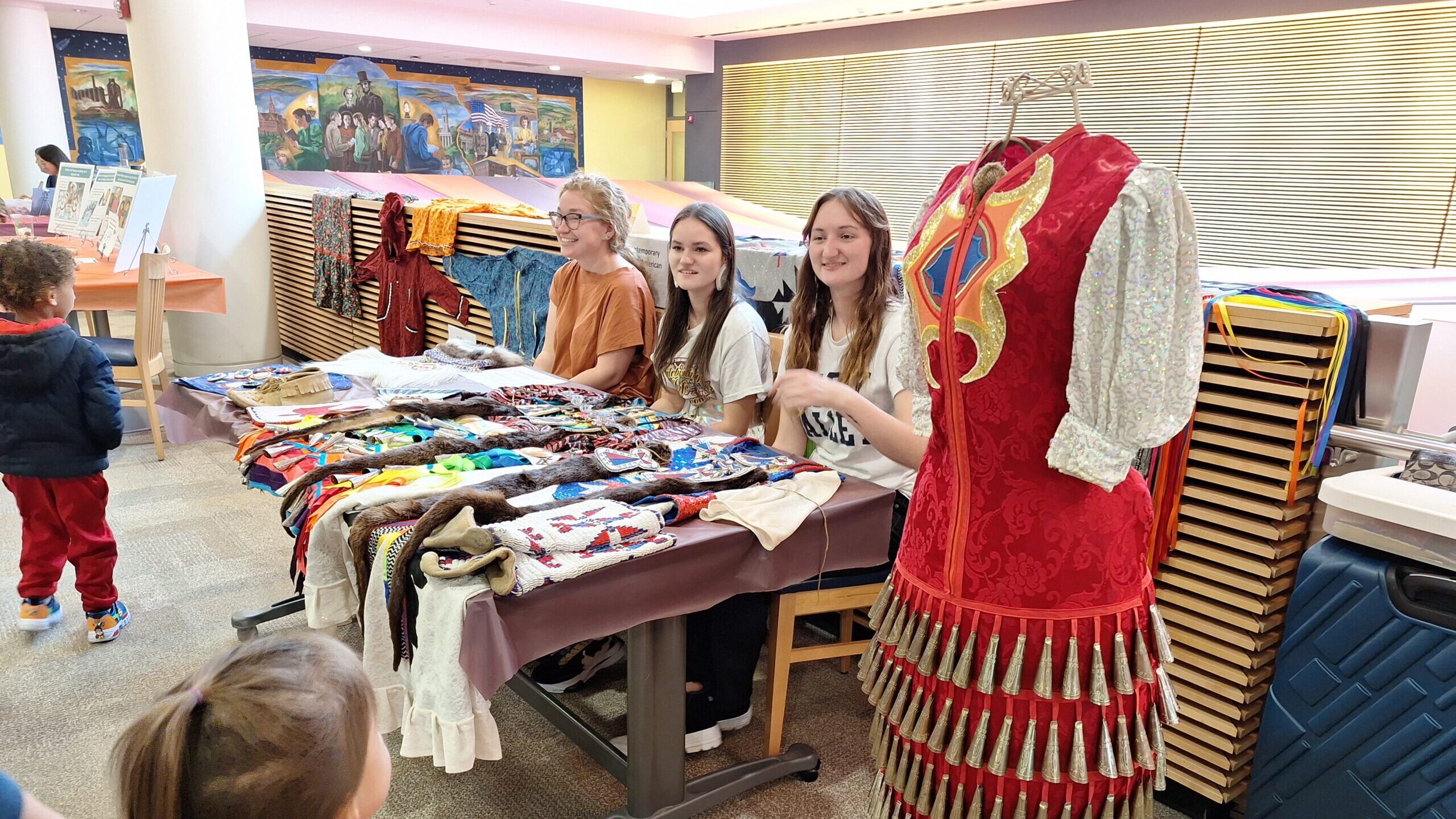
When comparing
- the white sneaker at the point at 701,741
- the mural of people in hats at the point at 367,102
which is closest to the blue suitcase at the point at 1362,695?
the white sneaker at the point at 701,741

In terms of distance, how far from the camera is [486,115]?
12141 millimetres

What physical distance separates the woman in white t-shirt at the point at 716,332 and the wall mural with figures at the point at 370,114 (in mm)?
8916

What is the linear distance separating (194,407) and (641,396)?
1361 millimetres

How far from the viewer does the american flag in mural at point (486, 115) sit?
39.4 feet

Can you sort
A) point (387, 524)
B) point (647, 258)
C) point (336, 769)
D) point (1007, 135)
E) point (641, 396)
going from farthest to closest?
point (647, 258)
point (641, 396)
point (387, 524)
point (1007, 135)
point (336, 769)

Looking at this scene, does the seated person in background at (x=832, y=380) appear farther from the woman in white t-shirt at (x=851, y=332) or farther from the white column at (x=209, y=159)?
the white column at (x=209, y=159)

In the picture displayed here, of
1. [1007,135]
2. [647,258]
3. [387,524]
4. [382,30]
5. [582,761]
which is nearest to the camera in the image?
[1007,135]

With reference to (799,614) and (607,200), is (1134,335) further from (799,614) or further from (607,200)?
(607,200)

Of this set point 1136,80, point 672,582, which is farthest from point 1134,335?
point 1136,80

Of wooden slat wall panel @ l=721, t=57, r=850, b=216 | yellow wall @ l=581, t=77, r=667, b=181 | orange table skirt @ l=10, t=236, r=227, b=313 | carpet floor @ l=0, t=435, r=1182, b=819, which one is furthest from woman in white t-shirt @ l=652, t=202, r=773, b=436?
yellow wall @ l=581, t=77, r=667, b=181

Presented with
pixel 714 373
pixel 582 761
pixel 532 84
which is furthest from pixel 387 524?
pixel 532 84

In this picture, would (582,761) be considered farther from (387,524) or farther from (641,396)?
(641,396)

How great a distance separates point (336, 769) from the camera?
3.04 feet

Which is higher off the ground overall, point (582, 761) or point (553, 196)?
point (553, 196)
